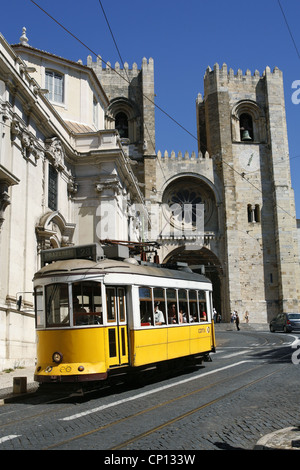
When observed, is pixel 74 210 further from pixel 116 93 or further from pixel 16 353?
pixel 116 93

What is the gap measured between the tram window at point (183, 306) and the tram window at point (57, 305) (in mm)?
3248

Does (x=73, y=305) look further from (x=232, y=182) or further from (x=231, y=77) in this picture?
(x=231, y=77)

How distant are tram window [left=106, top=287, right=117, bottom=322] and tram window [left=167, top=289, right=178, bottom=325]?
1934 millimetres

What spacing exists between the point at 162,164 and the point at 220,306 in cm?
1328

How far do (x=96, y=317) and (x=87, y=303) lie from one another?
0.31 metres

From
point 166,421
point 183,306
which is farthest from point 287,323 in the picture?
point 166,421

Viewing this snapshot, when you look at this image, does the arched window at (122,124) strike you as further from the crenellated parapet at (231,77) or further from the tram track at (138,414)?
the tram track at (138,414)

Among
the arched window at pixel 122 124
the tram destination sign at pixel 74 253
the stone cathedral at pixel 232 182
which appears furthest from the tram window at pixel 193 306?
the arched window at pixel 122 124

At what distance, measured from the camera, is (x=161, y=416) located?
6508mm

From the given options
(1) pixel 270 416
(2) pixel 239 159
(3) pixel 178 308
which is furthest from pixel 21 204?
(2) pixel 239 159

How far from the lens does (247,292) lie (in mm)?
39188

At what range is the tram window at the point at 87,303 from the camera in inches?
340

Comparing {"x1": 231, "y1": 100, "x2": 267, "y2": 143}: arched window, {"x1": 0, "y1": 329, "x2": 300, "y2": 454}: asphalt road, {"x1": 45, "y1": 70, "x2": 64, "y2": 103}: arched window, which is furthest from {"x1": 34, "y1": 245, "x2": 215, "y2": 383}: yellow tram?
{"x1": 231, "y1": 100, "x2": 267, "y2": 143}: arched window

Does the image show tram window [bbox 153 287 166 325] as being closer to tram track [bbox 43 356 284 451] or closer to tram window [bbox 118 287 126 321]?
tram window [bbox 118 287 126 321]
